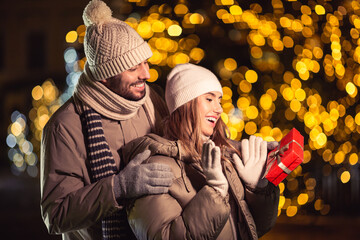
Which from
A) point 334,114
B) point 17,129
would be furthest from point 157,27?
point 17,129

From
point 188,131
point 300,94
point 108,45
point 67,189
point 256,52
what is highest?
point 108,45

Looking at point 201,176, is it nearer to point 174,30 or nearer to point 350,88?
point 174,30

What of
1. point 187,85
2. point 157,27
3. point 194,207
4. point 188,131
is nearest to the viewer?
point 194,207

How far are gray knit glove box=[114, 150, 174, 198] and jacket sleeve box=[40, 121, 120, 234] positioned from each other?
2.5 inches

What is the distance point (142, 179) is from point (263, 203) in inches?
30.4

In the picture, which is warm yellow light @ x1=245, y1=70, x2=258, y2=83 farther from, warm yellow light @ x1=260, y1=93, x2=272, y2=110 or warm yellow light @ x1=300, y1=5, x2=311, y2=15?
warm yellow light @ x1=300, y1=5, x2=311, y2=15

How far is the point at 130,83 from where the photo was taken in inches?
154

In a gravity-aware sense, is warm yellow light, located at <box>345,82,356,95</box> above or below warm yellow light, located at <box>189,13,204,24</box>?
below

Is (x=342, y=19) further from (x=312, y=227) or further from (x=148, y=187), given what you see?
(x=148, y=187)

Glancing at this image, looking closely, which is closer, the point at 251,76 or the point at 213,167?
the point at 213,167

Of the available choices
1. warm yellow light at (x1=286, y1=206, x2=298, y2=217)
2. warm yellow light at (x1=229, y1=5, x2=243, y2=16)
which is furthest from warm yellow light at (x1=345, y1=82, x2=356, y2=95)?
warm yellow light at (x1=286, y1=206, x2=298, y2=217)

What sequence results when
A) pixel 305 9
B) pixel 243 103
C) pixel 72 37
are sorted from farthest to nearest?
1. pixel 72 37
2. pixel 243 103
3. pixel 305 9

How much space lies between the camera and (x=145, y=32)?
287 inches

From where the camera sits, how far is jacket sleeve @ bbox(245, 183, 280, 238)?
3785 mm
